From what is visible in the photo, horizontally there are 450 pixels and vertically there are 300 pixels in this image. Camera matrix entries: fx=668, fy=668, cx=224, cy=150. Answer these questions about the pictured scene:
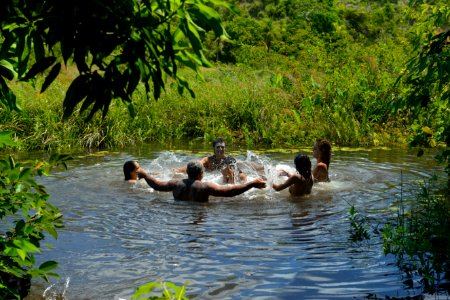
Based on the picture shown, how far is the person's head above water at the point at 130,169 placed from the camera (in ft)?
39.6

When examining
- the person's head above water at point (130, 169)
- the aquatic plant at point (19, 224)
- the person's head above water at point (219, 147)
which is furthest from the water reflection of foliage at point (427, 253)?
the person's head above water at point (130, 169)

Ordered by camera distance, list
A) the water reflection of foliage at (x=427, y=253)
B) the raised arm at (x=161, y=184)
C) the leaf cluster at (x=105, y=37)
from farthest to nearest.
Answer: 1. the raised arm at (x=161, y=184)
2. the water reflection of foliage at (x=427, y=253)
3. the leaf cluster at (x=105, y=37)

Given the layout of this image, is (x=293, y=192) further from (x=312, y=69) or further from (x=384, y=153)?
(x=312, y=69)

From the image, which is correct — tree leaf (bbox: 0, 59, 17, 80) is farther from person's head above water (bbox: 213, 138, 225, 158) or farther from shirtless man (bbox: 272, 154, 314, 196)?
person's head above water (bbox: 213, 138, 225, 158)

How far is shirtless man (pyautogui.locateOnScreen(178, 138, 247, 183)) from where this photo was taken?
12.0 meters

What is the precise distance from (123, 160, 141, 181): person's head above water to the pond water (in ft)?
0.88

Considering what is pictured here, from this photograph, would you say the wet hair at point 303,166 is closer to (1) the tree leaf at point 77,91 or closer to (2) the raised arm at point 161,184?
(2) the raised arm at point 161,184

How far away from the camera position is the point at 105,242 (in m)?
8.16

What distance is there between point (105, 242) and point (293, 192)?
12.8ft

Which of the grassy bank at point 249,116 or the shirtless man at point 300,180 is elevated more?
the grassy bank at point 249,116

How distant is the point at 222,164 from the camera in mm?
12531

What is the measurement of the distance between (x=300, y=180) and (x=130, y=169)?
319 centimetres

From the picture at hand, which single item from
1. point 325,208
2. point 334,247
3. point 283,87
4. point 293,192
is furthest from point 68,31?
point 283,87

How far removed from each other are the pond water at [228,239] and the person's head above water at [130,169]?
10.6 inches
